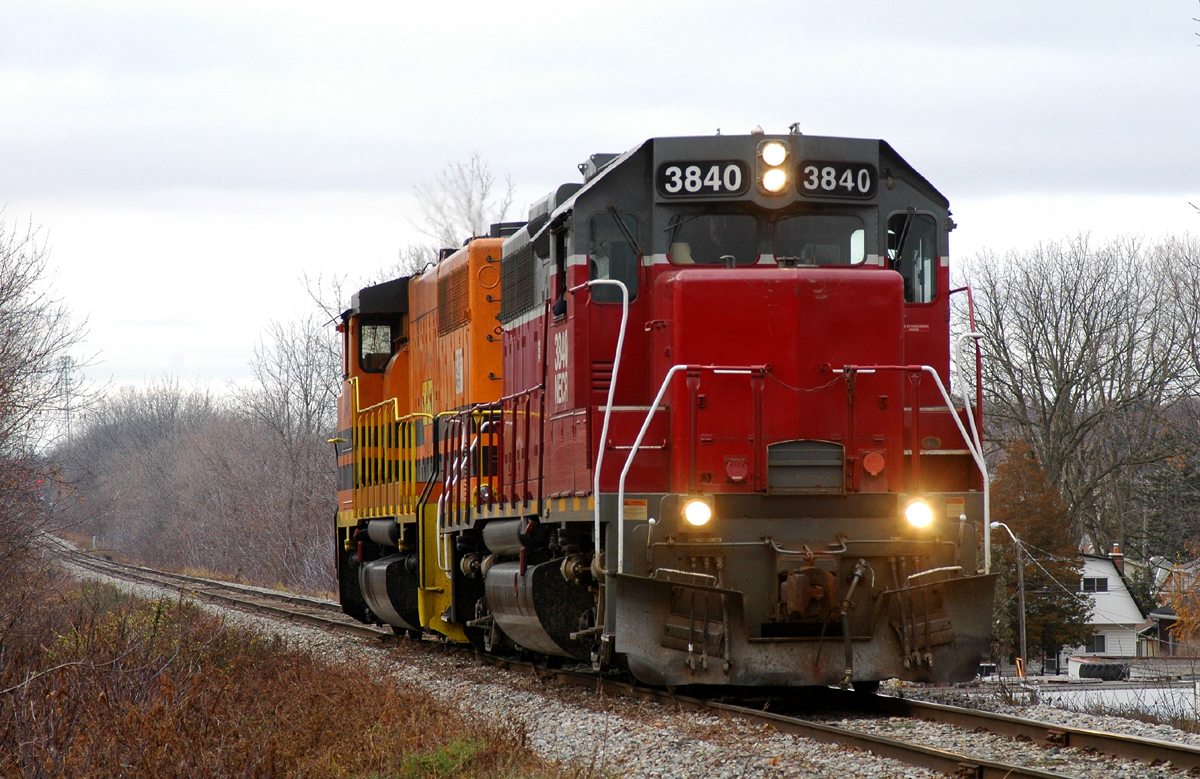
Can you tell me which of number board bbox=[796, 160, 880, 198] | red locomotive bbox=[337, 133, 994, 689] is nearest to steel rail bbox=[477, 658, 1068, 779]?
red locomotive bbox=[337, 133, 994, 689]

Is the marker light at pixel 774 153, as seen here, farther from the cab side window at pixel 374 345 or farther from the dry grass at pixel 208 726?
the cab side window at pixel 374 345

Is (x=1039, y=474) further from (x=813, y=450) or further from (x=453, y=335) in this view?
(x=813, y=450)

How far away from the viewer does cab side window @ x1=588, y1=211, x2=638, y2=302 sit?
916cm

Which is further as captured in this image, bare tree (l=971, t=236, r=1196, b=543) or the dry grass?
bare tree (l=971, t=236, r=1196, b=543)

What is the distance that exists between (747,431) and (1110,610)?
153 feet

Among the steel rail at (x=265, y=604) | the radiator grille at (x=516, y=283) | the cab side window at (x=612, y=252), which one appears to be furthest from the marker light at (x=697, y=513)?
the steel rail at (x=265, y=604)

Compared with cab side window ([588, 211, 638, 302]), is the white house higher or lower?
lower

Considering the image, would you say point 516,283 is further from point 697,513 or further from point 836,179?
point 697,513

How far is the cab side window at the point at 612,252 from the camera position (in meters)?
9.16

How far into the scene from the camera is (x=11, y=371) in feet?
53.1

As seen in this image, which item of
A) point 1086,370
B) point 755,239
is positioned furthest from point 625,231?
point 1086,370

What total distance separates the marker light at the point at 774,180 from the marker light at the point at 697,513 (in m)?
2.19

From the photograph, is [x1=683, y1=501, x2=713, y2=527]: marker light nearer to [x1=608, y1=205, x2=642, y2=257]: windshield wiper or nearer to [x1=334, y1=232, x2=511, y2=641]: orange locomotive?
[x1=608, y1=205, x2=642, y2=257]: windshield wiper

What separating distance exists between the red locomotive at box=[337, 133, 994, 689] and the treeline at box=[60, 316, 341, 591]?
12667 mm
